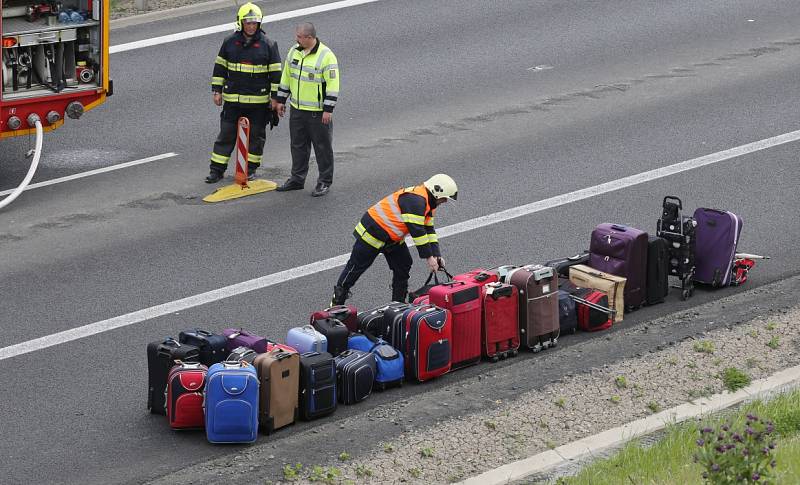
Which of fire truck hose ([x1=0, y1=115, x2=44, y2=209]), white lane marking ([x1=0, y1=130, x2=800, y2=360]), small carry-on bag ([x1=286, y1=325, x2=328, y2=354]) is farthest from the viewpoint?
fire truck hose ([x1=0, y1=115, x2=44, y2=209])

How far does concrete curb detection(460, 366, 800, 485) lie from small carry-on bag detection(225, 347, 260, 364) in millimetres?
2081

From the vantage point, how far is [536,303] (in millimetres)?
12469

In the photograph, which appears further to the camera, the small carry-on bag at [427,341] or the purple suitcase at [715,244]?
the purple suitcase at [715,244]

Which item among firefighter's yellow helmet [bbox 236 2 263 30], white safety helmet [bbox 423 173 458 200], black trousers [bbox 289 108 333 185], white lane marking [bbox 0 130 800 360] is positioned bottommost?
white lane marking [bbox 0 130 800 360]

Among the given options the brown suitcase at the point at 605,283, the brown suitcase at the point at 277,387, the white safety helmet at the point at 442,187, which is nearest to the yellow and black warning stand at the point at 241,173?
the white safety helmet at the point at 442,187

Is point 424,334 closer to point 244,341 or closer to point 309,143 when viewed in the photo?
point 244,341

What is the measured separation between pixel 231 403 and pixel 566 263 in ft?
13.7

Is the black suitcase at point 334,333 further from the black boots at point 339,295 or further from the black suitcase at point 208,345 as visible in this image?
the black boots at point 339,295

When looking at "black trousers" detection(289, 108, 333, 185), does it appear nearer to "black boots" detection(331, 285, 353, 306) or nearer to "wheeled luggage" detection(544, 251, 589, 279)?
"black boots" detection(331, 285, 353, 306)

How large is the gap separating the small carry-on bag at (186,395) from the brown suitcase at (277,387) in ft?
1.45

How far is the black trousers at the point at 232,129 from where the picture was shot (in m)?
16.6

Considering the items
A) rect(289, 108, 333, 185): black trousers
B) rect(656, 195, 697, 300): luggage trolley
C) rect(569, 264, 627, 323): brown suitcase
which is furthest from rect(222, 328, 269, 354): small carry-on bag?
rect(289, 108, 333, 185): black trousers

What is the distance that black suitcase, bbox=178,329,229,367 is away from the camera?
11.3m

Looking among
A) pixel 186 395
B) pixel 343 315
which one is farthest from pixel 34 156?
pixel 186 395
